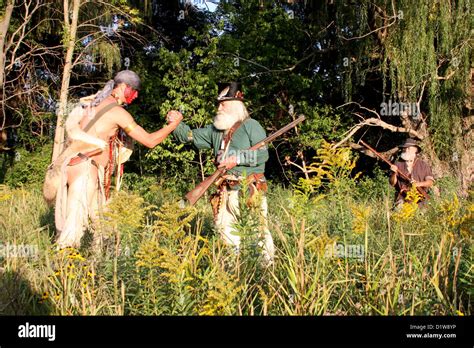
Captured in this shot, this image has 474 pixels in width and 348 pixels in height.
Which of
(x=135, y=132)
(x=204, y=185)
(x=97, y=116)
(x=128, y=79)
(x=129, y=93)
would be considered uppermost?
(x=128, y=79)

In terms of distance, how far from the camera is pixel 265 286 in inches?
133

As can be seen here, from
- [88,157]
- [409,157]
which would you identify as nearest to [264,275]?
[88,157]

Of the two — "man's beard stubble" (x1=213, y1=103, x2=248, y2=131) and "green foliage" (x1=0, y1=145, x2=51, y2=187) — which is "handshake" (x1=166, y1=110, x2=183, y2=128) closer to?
"man's beard stubble" (x1=213, y1=103, x2=248, y2=131)

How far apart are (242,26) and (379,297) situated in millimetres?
13548

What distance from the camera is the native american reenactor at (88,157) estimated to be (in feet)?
14.7

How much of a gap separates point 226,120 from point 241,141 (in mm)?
263

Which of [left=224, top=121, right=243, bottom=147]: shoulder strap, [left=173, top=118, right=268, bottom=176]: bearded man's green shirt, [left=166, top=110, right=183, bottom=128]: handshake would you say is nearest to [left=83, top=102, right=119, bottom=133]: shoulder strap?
[left=166, top=110, right=183, bottom=128]: handshake

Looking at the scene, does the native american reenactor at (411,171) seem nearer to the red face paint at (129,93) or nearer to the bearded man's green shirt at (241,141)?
the bearded man's green shirt at (241,141)

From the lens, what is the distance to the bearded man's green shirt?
5.02 metres

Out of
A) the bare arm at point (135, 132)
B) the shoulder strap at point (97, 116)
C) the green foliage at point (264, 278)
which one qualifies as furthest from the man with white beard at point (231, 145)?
the green foliage at point (264, 278)

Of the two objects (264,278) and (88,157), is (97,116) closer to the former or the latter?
(88,157)

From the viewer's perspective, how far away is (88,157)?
460 centimetres

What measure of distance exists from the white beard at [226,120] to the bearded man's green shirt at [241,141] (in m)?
0.08
